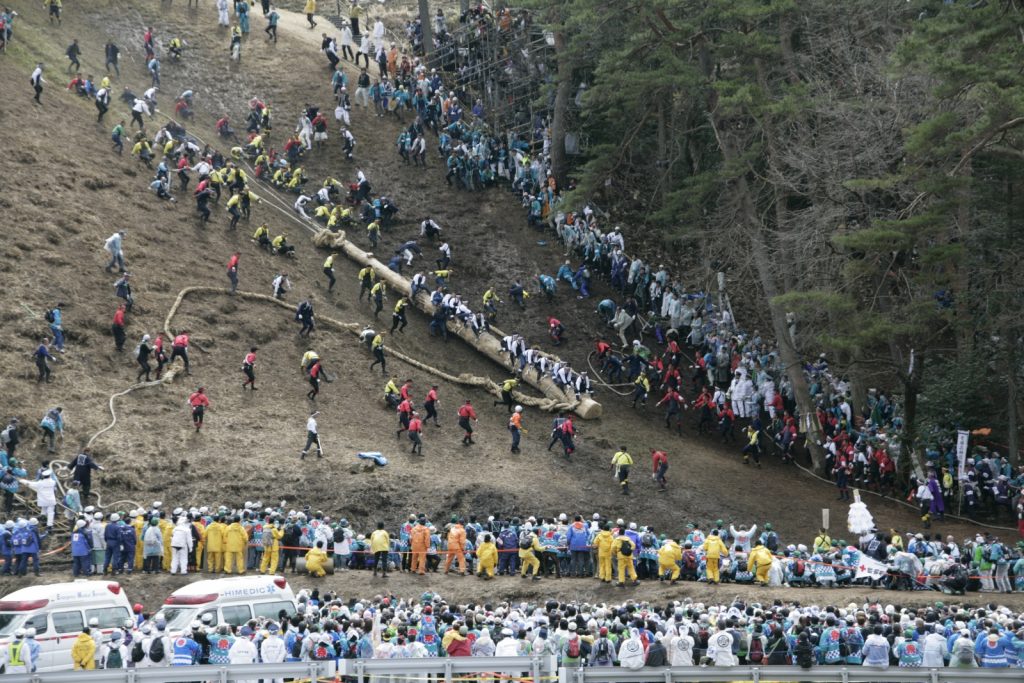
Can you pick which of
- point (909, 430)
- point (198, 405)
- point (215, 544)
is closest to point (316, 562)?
point (215, 544)

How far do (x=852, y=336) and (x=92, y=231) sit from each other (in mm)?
20868

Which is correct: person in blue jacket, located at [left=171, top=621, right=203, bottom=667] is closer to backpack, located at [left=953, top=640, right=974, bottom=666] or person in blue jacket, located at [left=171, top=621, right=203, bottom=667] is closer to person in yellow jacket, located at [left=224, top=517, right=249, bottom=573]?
person in yellow jacket, located at [left=224, top=517, right=249, bottom=573]

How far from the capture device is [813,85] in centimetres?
3969

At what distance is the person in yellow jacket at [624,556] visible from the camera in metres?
27.9

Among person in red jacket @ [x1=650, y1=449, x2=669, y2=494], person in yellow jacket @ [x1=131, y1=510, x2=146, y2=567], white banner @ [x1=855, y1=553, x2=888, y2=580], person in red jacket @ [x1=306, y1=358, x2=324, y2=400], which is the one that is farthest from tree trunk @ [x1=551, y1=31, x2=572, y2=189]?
person in yellow jacket @ [x1=131, y1=510, x2=146, y2=567]

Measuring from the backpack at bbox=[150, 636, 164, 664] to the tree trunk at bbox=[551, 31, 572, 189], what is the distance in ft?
105

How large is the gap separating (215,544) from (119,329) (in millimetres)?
9661

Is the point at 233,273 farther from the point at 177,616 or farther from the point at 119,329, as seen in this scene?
the point at 177,616

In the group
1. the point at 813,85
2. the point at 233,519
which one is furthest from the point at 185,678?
the point at 813,85

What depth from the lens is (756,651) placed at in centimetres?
2116

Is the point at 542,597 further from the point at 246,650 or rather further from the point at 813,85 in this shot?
the point at 813,85

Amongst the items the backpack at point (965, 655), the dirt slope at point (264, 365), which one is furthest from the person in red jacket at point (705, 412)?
the backpack at point (965, 655)

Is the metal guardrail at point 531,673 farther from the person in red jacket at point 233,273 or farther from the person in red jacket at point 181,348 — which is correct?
the person in red jacket at point 233,273

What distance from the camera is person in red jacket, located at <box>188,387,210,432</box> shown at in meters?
32.8
